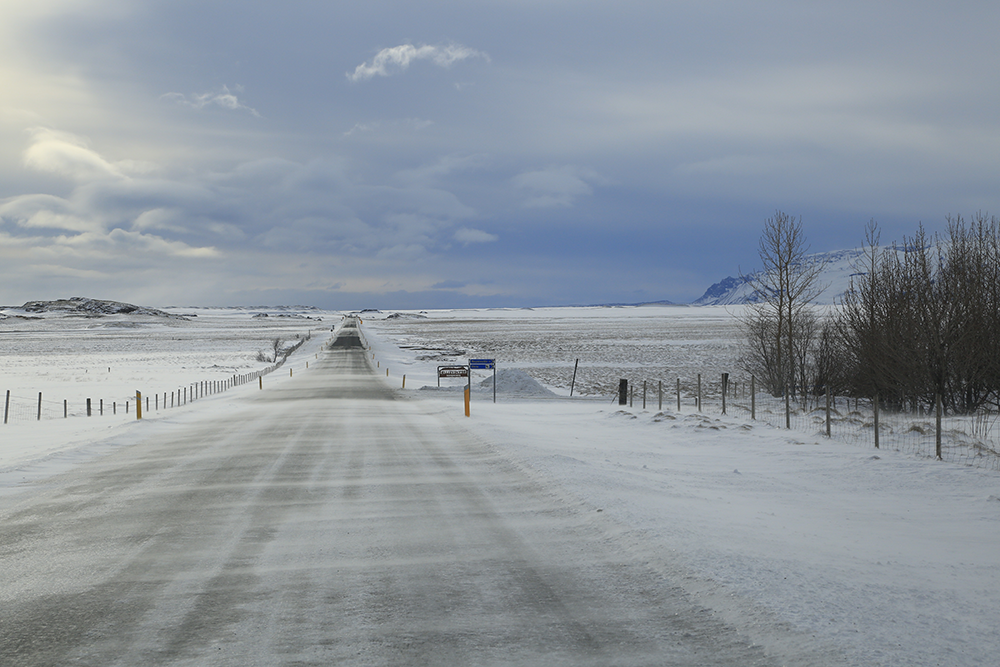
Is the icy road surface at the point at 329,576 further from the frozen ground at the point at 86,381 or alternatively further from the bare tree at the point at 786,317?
the bare tree at the point at 786,317

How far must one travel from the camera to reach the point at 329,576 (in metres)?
6.15

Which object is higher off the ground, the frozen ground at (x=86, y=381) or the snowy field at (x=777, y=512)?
the snowy field at (x=777, y=512)

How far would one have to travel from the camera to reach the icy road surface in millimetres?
4668

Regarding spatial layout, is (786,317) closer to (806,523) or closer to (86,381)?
(806,523)

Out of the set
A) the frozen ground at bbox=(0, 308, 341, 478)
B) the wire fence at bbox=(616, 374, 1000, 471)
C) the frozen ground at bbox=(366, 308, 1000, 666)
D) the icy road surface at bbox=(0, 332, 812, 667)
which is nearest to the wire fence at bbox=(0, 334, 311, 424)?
the frozen ground at bbox=(0, 308, 341, 478)

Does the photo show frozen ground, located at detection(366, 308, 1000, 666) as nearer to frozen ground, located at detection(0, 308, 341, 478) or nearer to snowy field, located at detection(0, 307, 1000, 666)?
snowy field, located at detection(0, 307, 1000, 666)

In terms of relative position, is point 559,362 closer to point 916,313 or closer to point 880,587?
point 916,313

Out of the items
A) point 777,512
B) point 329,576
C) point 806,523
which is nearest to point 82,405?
point 329,576

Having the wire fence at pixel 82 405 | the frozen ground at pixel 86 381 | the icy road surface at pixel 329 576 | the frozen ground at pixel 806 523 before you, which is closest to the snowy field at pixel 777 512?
the frozen ground at pixel 806 523

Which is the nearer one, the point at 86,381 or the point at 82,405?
the point at 82,405

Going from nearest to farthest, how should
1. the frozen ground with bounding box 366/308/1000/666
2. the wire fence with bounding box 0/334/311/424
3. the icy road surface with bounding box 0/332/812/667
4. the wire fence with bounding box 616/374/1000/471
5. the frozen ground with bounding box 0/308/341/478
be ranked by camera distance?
the icy road surface with bounding box 0/332/812/667 → the frozen ground with bounding box 366/308/1000/666 → the wire fence with bounding box 616/374/1000/471 → the frozen ground with bounding box 0/308/341/478 → the wire fence with bounding box 0/334/311/424

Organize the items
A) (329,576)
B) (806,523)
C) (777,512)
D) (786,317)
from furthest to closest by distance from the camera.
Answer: (786,317)
(777,512)
(806,523)
(329,576)

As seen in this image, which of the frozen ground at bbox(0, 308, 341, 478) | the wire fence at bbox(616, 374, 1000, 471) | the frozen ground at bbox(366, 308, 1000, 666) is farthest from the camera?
the frozen ground at bbox(0, 308, 341, 478)

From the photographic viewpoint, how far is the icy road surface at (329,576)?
15.3 feet
